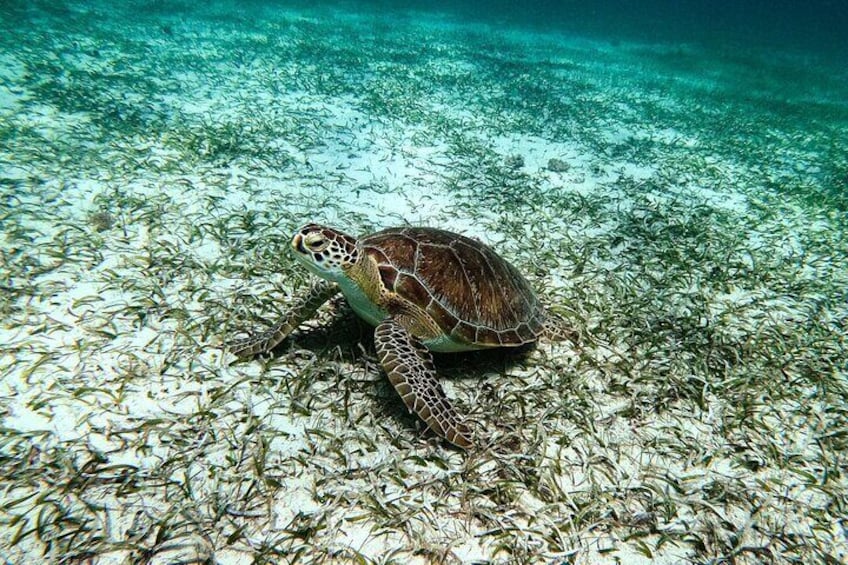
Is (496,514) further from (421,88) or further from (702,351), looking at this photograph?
(421,88)

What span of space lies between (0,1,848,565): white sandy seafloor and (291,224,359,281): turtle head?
3.30 ft

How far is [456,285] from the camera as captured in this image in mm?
3588

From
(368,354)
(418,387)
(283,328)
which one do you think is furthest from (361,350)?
(418,387)

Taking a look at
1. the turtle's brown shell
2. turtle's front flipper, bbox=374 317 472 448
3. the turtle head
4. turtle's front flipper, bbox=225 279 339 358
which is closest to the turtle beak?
the turtle head

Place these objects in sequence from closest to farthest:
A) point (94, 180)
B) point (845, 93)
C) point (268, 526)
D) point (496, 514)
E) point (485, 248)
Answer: point (268, 526), point (496, 514), point (485, 248), point (94, 180), point (845, 93)

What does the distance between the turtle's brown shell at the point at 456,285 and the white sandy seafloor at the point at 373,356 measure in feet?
1.78

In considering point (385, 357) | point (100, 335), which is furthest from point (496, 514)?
point (100, 335)

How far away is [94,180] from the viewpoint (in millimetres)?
6176

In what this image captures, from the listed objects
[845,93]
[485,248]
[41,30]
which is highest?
[845,93]

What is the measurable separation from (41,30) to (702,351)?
21339 millimetres

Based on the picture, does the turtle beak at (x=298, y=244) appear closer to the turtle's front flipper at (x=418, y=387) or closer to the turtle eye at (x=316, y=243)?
the turtle eye at (x=316, y=243)

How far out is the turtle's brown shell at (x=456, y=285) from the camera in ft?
11.3

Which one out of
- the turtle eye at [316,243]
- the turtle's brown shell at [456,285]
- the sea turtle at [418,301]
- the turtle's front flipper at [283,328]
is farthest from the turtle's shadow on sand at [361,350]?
the turtle eye at [316,243]

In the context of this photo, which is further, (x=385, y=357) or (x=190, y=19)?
(x=190, y=19)
